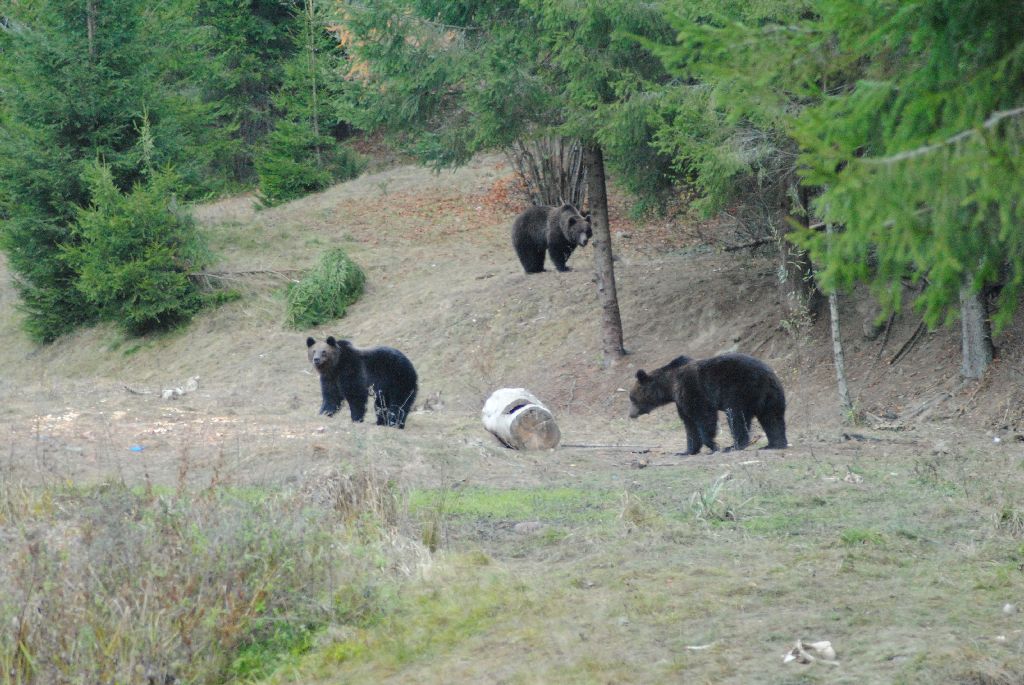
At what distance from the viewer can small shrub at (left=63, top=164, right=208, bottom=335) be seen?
2761 centimetres

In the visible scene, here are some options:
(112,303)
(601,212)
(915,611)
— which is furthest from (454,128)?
(915,611)

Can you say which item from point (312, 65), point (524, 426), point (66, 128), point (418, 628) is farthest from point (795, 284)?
point (312, 65)

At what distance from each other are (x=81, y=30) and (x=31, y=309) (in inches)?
298

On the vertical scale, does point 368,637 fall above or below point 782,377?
above

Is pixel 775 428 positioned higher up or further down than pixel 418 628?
further down

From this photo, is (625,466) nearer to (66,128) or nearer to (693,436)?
(693,436)

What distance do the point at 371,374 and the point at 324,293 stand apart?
12.3 metres

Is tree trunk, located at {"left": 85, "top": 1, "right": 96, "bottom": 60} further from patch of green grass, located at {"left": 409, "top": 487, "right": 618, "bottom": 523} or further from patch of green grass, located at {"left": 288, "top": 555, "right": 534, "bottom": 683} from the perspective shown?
patch of green grass, located at {"left": 288, "top": 555, "right": 534, "bottom": 683}

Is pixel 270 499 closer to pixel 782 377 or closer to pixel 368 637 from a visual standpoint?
pixel 368 637

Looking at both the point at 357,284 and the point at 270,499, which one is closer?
the point at 270,499

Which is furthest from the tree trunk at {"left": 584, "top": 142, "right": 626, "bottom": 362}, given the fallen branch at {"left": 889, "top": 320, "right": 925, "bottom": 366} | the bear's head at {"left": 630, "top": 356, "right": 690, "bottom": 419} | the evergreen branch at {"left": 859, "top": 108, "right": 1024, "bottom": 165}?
the evergreen branch at {"left": 859, "top": 108, "right": 1024, "bottom": 165}

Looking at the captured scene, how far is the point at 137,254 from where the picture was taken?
93.4ft

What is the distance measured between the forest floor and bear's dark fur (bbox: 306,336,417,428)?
0.53m

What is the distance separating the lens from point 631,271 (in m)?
24.1
